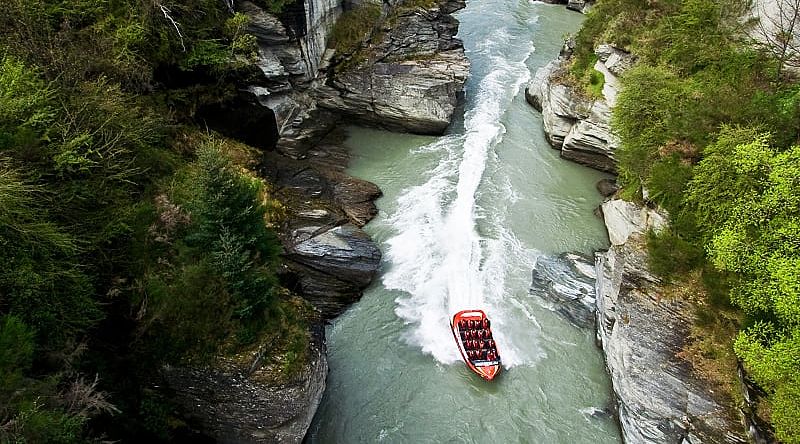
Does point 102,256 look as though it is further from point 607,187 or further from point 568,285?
point 607,187

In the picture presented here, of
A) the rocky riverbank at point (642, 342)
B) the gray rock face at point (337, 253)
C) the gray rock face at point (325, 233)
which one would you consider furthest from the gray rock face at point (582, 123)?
the gray rock face at point (337, 253)

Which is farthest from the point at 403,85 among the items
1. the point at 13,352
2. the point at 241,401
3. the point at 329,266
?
the point at 13,352

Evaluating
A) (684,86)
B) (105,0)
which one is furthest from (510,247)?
(105,0)

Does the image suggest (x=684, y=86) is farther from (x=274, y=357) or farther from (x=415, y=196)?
(x=274, y=357)

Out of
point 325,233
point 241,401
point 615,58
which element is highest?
point 615,58

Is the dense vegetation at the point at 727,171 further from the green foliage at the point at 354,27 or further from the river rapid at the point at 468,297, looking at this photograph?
the green foliage at the point at 354,27
